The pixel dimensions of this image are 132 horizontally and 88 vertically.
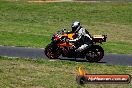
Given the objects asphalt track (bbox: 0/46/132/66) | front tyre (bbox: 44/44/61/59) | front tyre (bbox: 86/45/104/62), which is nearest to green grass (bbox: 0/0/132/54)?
asphalt track (bbox: 0/46/132/66)

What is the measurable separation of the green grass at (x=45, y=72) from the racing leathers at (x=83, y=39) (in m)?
1.10

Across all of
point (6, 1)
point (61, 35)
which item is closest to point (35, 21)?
point (6, 1)

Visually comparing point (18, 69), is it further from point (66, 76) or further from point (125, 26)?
point (125, 26)

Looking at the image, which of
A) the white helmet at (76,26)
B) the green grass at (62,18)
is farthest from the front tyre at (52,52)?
the green grass at (62,18)

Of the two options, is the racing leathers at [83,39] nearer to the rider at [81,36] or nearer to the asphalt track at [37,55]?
the rider at [81,36]

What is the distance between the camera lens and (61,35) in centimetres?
2150

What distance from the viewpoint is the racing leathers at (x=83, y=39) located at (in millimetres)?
21156

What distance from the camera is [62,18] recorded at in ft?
159

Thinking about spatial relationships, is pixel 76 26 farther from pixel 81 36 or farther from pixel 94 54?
pixel 94 54

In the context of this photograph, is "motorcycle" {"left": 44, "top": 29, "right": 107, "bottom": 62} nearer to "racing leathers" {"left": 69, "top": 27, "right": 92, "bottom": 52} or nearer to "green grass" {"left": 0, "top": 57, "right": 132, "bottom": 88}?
"racing leathers" {"left": 69, "top": 27, "right": 92, "bottom": 52}

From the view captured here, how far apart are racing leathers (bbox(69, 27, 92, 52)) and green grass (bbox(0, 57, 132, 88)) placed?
110 centimetres

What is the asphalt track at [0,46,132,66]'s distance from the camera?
71.6 ft

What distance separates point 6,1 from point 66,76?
41616 mm

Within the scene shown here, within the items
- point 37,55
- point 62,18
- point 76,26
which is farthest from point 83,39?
point 62,18
